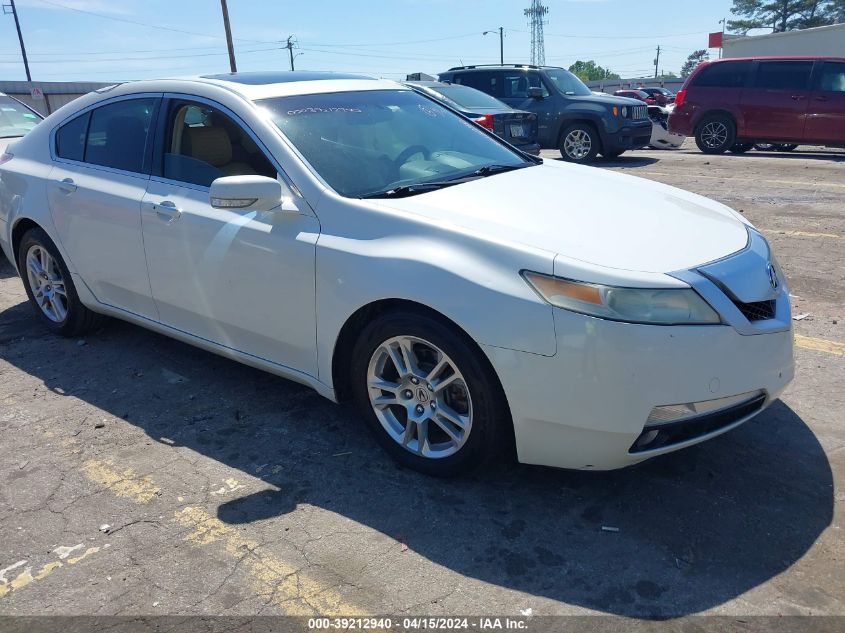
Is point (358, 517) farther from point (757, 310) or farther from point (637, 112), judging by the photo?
point (637, 112)

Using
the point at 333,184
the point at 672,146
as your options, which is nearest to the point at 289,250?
the point at 333,184

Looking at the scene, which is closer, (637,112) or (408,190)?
(408,190)

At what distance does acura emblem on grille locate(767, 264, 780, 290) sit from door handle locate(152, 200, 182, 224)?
2.86m

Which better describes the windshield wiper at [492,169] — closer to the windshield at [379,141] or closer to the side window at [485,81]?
the windshield at [379,141]

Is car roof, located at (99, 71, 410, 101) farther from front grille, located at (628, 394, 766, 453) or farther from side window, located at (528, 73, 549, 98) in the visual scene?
side window, located at (528, 73, 549, 98)

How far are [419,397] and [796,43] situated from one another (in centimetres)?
3284

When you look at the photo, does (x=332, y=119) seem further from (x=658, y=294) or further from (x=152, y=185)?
(x=658, y=294)

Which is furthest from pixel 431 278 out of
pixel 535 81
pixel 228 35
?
pixel 228 35

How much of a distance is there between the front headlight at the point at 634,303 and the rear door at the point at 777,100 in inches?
530

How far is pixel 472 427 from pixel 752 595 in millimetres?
1158

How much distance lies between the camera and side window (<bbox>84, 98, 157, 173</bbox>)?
424 centimetres

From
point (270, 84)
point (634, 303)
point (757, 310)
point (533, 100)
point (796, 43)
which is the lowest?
point (757, 310)

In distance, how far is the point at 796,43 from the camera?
98.3 ft

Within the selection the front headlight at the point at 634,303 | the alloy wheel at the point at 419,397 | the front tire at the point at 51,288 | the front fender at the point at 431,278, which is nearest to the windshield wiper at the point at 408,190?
the front fender at the point at 431,278
